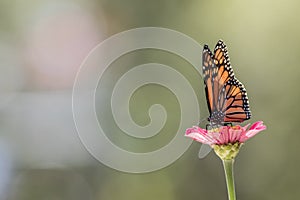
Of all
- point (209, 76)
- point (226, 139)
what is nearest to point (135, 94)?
point (209, 76)

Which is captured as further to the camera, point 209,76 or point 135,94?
point 135,94

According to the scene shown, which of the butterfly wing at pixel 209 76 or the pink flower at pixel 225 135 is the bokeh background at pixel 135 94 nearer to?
the butterfly wing at pixel 209 76

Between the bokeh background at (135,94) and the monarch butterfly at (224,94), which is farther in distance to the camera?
the bokeh background at (135,94)

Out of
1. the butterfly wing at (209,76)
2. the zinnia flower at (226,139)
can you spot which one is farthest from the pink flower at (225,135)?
the butterfly wing at (209,76)

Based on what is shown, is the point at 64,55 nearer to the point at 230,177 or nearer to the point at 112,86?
the point at 112,86

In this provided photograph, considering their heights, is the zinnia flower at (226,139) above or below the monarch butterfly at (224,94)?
below

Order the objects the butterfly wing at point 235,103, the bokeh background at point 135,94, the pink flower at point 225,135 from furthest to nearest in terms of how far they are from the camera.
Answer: the bokeh background at point 135,94
the butterfly wing at point 235,103
the pink flower at point 225,135

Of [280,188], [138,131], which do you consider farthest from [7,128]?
[280,188]

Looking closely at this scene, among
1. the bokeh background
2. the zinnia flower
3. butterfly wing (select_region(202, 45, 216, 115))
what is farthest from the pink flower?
the bokeh background

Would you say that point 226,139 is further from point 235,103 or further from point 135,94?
point 135,94
